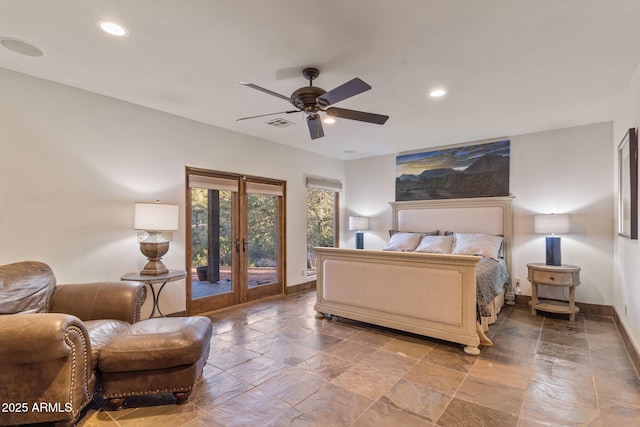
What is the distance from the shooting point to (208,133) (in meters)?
4.39

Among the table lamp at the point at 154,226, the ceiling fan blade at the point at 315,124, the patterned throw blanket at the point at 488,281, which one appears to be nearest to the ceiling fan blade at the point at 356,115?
the ceiling fan blade at the point at 315,124

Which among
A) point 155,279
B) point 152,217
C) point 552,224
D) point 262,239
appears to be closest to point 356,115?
point 152,217

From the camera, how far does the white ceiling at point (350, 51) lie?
2.01 m

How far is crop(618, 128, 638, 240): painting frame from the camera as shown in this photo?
2770mm

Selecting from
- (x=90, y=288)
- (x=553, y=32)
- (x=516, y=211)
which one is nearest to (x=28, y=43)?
(x=90, y=288)

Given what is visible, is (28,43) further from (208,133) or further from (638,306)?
(638,306)

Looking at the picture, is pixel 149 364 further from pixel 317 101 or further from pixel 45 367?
pixel 317 101

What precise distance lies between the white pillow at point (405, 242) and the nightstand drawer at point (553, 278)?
5.51 feet

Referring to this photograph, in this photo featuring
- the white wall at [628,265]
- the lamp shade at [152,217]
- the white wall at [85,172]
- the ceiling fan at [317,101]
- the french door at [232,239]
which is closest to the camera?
Result: the ceiling fan at [317,101]

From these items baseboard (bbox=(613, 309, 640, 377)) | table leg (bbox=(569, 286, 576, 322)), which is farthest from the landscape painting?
baseboard (bbox=(613, 309, 640, 377))

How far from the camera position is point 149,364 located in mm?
2096

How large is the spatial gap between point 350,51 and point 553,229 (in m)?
3.62

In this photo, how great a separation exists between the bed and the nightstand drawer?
0.44 meters

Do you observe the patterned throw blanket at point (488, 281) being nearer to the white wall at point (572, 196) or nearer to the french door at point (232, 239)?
the white wall at point (572, 196)
